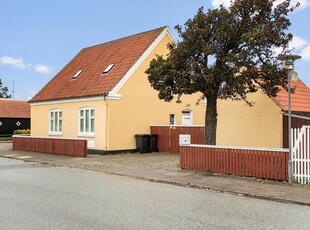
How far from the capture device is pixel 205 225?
695 cm

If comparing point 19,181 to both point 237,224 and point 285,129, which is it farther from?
point 285,129

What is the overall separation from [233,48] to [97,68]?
13499mm

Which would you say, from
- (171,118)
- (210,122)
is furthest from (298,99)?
(171,118)

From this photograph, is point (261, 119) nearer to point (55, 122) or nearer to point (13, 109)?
point (55, 122)

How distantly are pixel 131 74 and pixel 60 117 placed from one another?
20.9ft

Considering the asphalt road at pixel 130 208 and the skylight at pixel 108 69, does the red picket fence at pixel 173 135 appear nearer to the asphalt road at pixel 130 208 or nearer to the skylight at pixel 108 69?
the skylight at pixel 108 69

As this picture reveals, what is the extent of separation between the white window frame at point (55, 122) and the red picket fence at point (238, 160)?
1367cm

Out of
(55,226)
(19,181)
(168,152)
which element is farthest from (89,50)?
(55,226)

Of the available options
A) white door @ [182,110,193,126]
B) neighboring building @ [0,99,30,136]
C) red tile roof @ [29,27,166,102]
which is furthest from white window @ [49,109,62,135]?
neighboring building @ [0,99,30,136]

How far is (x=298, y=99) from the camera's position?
68.2 feet

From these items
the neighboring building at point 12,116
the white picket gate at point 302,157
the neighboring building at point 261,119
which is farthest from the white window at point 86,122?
the neighboring building at point 12,116

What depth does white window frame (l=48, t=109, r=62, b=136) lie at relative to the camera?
26.4 m

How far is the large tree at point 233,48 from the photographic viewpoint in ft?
44.9

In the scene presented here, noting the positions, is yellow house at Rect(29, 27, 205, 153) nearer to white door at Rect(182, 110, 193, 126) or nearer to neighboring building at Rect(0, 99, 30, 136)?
white door at Rect(182, 110, 193, 126)
